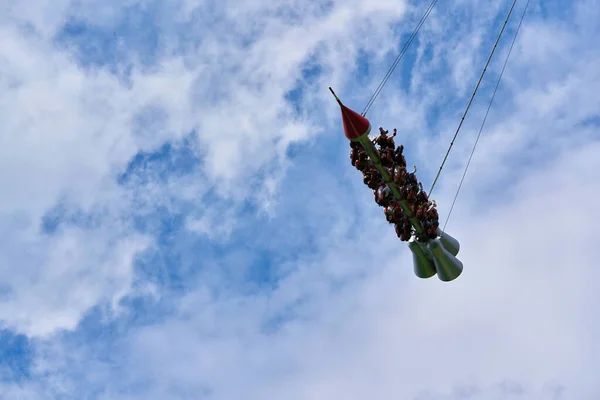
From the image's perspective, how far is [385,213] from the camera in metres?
34.0

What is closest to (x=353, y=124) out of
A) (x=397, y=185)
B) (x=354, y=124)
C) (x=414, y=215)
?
(x=354, y=124)

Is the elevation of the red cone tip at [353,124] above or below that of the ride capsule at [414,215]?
above

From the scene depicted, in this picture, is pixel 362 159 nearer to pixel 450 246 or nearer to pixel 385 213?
pixel 385 213

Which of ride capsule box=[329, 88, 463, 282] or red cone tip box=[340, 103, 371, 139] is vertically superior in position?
red cone tip box=[340, 103, 371, 139]

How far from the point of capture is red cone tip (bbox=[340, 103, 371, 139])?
1238 inches

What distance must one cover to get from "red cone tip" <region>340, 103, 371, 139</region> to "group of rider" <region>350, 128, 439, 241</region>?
1122mm

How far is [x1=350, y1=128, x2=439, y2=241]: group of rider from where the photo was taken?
1305 inches

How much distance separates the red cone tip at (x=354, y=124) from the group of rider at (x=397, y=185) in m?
1.12

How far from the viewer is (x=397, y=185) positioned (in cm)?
3325

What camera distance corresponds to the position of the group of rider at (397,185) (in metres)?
33.2

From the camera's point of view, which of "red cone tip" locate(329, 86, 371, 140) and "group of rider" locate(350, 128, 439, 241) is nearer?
"red cone tip" locate(329, 86, 371, 140)

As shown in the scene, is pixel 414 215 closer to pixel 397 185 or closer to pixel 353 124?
pixel 397 185

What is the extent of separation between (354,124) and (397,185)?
11.0 feet

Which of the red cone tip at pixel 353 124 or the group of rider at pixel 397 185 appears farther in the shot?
the group of rider at pixel 397 185
